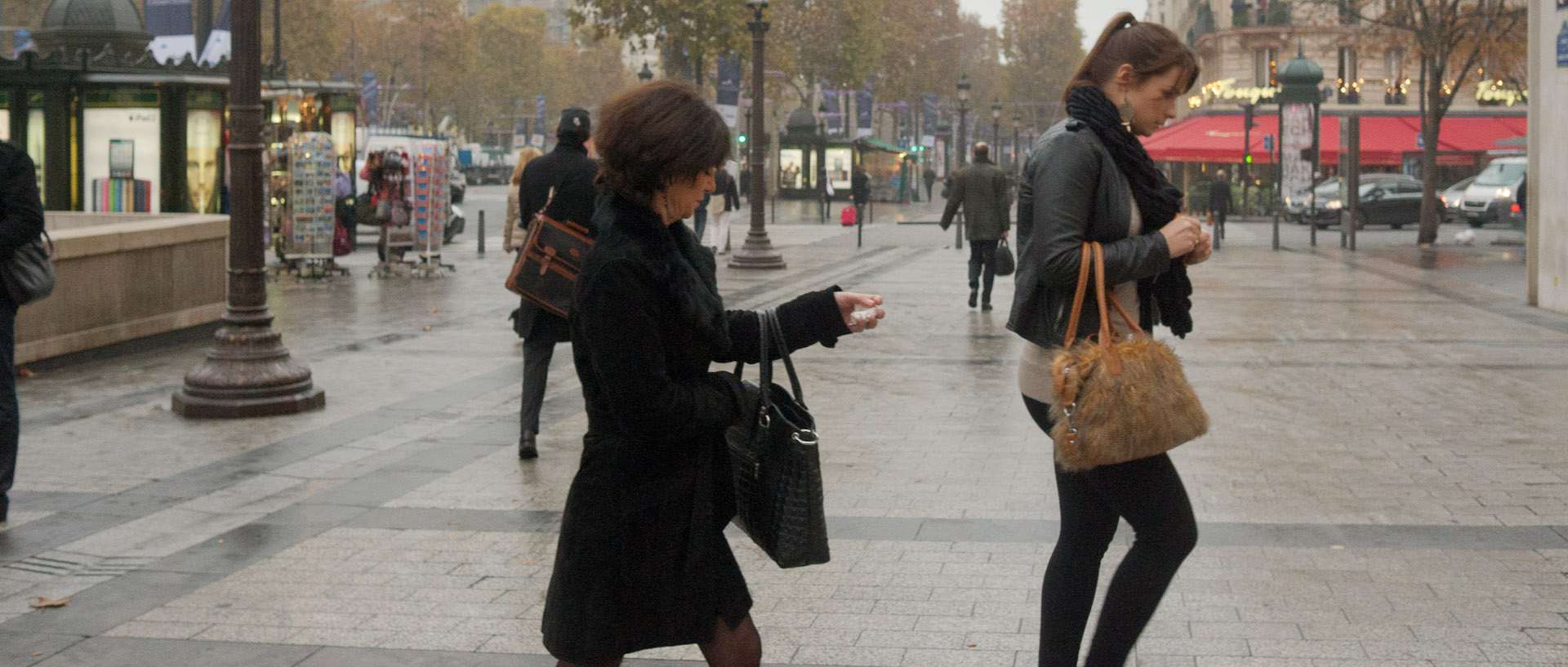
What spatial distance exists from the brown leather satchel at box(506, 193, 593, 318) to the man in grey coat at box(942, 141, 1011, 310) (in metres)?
9.31

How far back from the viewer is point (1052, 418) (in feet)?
11.4

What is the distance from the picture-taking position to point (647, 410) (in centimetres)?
284

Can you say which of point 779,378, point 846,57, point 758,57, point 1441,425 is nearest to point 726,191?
point 758,57

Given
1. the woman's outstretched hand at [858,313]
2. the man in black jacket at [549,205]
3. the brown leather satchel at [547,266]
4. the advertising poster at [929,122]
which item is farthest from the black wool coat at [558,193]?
the advertising poster at [929,122]

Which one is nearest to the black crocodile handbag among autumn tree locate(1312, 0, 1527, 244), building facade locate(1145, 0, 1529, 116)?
autumn tree locate(1312, 0, 1527, 244)

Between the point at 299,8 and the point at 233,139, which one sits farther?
the point at 299,8

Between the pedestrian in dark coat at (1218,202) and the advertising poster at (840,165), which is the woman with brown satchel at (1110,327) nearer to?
the pedestrian in dark coat at (1218,202)

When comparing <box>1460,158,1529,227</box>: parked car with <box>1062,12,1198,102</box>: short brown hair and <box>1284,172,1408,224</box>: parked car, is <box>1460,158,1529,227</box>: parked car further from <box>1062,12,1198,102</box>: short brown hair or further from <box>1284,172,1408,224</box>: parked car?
<box>1062,12,1198,102</box>: short brown hair

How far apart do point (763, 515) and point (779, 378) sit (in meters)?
6.71

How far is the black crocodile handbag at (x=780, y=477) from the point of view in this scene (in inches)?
116

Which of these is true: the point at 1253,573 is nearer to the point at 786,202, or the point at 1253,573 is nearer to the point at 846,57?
the point at 786,202

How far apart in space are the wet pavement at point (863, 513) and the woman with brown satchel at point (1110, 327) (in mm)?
1004

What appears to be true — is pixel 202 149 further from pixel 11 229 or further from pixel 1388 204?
pixel 1388 204

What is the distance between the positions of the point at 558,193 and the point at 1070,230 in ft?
14.7
